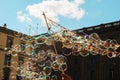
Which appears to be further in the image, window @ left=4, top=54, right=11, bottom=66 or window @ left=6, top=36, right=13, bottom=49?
window @ left=6, top=36, right=13, bottom=49

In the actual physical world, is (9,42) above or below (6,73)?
above

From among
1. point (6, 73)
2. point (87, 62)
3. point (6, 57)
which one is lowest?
point (6, 73)

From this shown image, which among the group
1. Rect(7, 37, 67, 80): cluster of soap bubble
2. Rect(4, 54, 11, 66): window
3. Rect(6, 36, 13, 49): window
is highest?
Rect(6, 36, 13, 49): window

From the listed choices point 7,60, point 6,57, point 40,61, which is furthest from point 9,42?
point 40,61

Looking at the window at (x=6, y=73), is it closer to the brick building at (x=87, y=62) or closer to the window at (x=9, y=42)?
the brick building at (x=87, y=62)

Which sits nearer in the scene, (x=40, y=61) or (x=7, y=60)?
(x=40, y=61)

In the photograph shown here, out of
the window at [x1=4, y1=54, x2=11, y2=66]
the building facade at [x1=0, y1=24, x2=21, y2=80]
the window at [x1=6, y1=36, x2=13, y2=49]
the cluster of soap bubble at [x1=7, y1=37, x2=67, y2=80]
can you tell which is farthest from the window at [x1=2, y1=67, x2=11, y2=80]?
the window at [x1=6, y1=36, x2=13, y2=49]

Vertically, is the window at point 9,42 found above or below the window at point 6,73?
above

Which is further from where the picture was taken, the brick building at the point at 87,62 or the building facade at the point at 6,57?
the building facade at the point at 6,57

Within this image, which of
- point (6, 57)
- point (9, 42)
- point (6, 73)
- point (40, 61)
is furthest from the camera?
point (9, 42)

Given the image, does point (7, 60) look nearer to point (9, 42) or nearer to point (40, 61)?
point (9, 42)

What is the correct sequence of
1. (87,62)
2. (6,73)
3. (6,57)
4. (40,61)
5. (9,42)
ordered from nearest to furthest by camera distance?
(40,61) < (87,62) < (6,73) < (6,57) < (9,42)

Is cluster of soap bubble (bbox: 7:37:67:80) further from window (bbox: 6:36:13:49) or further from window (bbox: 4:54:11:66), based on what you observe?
window (bbox: 6:36:13:49)

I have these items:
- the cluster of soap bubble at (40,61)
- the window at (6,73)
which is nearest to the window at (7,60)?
the cluster of soap bubble at (40,61)
